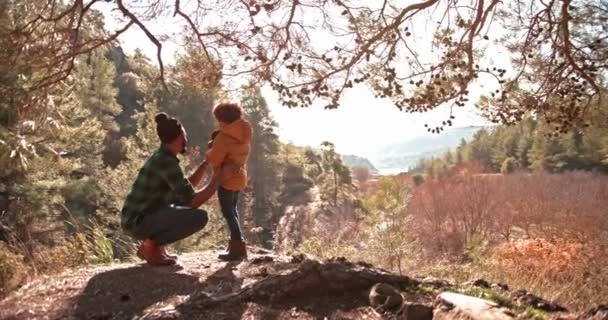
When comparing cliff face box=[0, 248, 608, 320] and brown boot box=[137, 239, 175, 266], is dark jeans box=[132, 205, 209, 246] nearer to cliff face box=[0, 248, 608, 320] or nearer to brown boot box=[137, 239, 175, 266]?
brown boot box=[137, 239, 175, 266]

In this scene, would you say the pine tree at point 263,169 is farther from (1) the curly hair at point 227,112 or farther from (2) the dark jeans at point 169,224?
(2) the dark jeans at point 169,224

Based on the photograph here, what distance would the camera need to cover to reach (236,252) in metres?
5.19

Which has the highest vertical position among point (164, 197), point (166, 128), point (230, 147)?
point (166, 128)

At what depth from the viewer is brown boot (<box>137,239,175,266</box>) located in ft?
15.4

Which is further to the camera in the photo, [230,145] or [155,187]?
[230,145]

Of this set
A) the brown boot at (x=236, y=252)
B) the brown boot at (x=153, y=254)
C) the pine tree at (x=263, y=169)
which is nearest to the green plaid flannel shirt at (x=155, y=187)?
the brown boot at (x=153, y=254)

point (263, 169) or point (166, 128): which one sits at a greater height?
point (263, 169)

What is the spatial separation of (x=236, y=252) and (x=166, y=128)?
150 cm

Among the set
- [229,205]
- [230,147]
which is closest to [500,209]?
[229,205]

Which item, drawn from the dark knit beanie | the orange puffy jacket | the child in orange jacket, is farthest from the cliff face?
the dark knit beanie

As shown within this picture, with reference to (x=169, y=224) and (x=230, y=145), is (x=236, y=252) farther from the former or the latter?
(x=230, y=145)

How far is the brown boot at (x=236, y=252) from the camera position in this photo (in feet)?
17.0

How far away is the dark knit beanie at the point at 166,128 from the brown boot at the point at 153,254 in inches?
39.1

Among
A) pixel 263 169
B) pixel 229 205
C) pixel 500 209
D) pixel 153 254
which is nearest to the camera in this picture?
pixel 153 254
